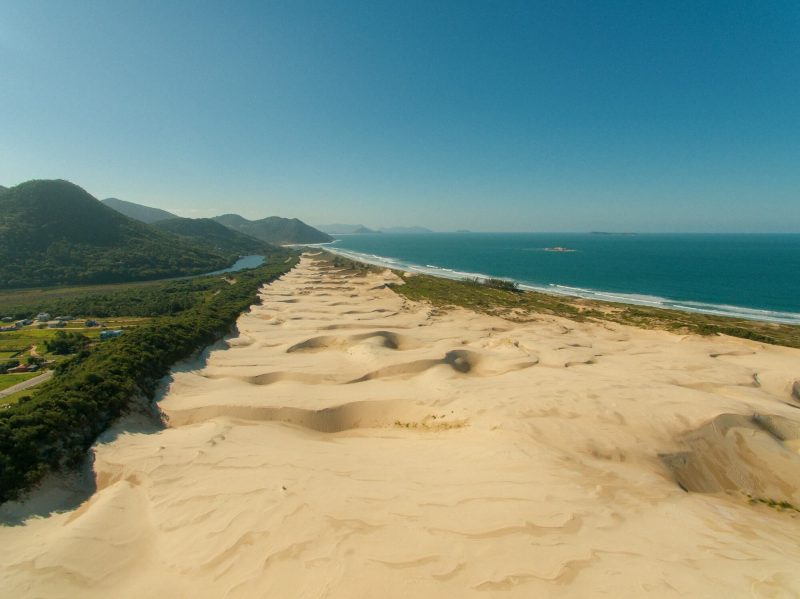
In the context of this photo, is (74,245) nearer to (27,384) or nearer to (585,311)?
(27,384)

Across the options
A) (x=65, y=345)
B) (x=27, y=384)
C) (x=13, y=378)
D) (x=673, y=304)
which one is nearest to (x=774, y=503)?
(x=27, y=384)

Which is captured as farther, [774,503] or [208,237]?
[208,237]

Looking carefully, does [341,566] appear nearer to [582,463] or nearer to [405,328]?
[582,463]

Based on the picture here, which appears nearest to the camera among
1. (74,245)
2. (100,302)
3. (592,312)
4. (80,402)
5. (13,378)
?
(80,402)

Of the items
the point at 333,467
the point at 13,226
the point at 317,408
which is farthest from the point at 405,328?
the point at 13,226

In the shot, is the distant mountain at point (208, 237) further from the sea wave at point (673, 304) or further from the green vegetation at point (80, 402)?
the green vegetation at point (80, 402)

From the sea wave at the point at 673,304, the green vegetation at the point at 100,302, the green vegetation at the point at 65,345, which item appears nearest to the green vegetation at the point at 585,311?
the sea wave at the point at 673,304

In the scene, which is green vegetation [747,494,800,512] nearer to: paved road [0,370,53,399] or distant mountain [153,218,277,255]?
paved road [0,370,53,399]
